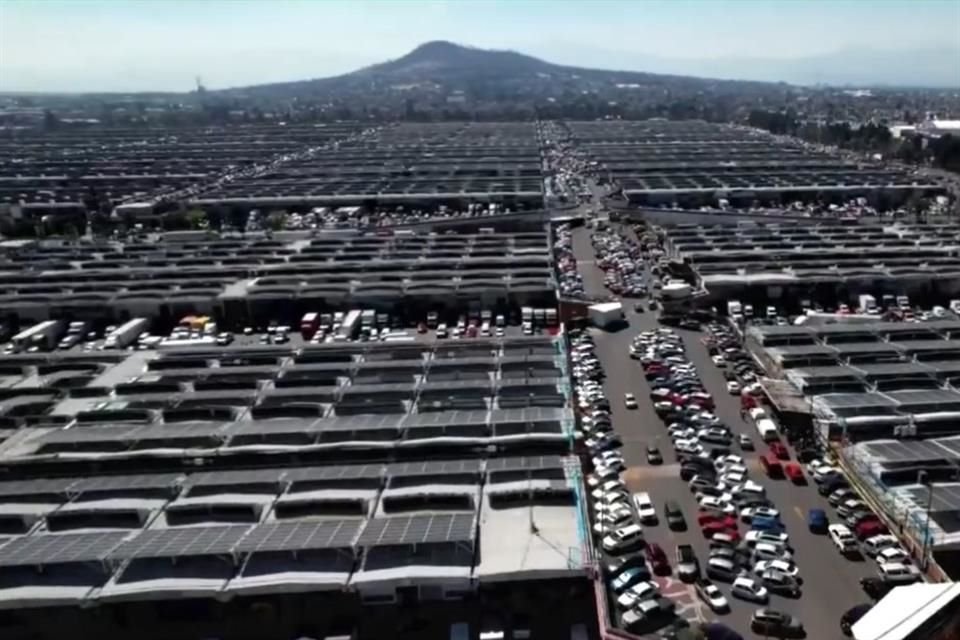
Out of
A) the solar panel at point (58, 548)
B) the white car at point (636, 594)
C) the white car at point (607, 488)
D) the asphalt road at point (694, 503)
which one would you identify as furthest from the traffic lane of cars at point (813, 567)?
the solar panel at point (58, 548)

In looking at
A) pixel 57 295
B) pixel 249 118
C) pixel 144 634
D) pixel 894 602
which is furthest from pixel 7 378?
pixel 249 118

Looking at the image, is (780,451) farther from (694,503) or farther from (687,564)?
(687,564)

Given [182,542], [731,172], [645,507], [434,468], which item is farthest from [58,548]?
[731,172]

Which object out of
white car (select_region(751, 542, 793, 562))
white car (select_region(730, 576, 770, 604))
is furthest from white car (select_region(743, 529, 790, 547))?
white car (select_region(730, 576, 770, 604))

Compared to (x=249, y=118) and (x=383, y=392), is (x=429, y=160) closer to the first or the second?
(x=383, y=392)

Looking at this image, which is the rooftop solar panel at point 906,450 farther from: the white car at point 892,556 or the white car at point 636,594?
the white car at point 636,594
